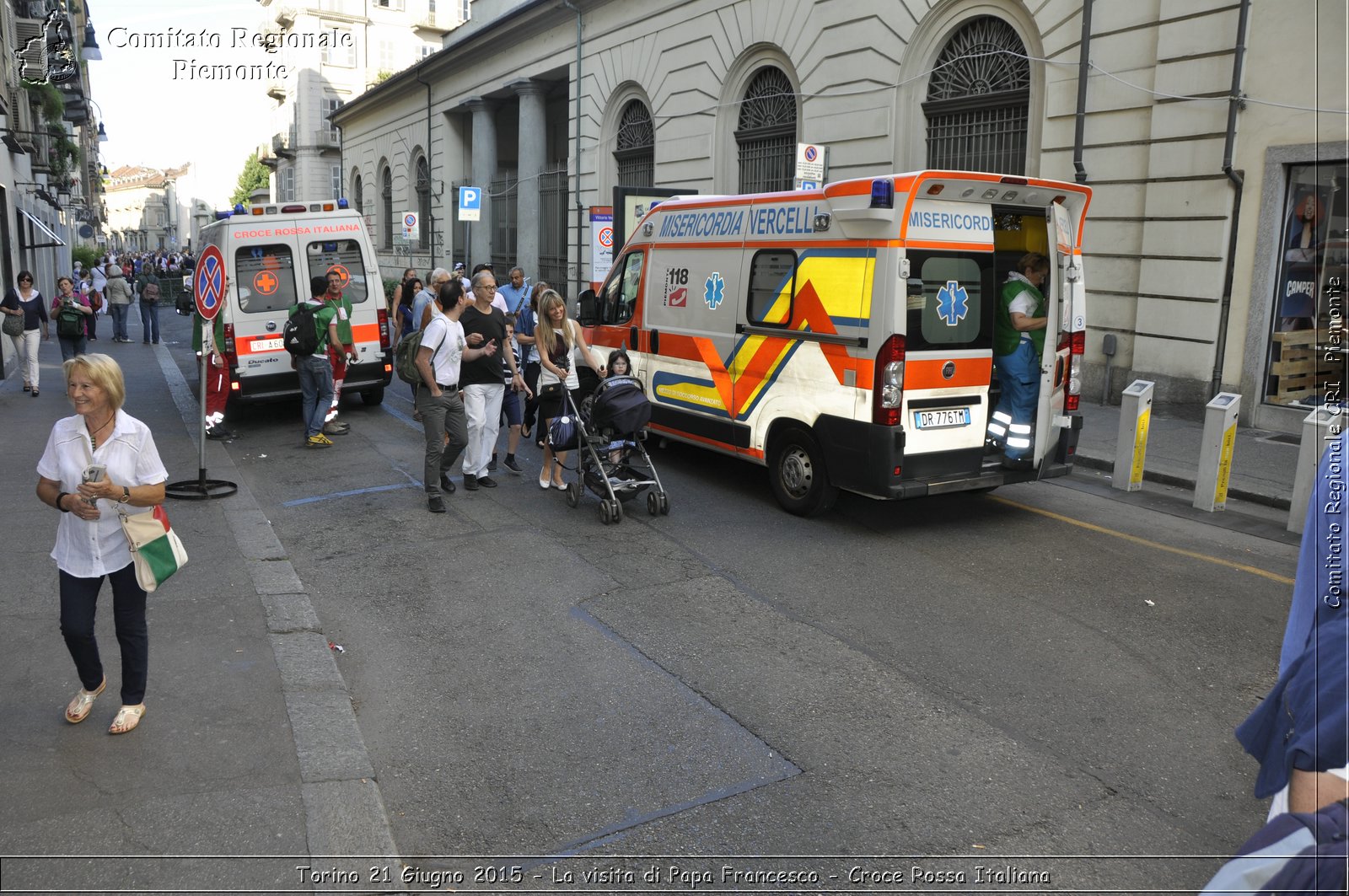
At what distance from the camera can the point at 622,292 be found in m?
10.3

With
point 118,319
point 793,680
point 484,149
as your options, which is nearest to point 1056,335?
point 793,680

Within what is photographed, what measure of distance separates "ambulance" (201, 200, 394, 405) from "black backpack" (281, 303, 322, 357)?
2.63 feet

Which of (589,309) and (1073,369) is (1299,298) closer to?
(1073,369)

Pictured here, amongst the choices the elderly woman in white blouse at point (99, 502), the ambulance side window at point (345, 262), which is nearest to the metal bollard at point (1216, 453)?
the elderly woman in white blouse at point (99, 502)

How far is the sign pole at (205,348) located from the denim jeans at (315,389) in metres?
1.28

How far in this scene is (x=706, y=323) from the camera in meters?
9.04

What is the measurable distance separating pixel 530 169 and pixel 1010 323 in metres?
24.7

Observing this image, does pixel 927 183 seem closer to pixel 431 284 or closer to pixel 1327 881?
pixel 1327 881

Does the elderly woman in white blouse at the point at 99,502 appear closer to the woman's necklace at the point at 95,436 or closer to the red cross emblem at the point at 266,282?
the woman's necklace at the point at 95,436

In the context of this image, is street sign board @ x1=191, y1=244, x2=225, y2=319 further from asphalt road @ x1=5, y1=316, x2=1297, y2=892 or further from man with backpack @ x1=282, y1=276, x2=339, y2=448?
asphalt road @ x1=5, y1=316, x2=1297, y2=892

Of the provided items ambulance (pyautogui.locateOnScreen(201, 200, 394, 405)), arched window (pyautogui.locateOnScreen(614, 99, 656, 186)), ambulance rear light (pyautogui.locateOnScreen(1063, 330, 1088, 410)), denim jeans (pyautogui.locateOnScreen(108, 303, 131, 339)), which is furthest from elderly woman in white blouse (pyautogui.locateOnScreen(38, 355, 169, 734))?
denim jeans (pyautogui.locateOnScreen(108, 303, 131, 339))

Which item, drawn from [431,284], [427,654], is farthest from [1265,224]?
[427,654]

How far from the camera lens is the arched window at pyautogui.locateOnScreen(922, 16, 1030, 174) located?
50.6ft

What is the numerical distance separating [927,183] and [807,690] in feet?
12.5
